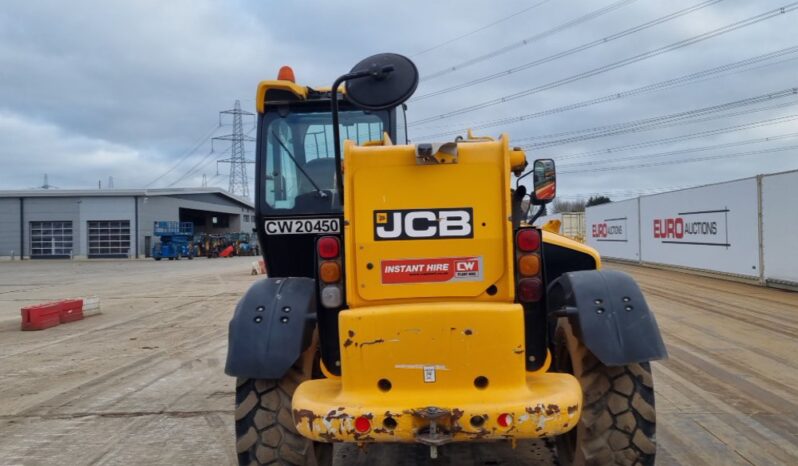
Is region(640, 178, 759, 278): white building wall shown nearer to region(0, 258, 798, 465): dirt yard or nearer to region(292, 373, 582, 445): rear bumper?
region(0, 258, 798, 465): dirt yard

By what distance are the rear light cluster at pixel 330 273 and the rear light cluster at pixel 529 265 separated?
97 centimetres

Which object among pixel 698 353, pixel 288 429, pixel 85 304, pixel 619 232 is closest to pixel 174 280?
pixel 85 304

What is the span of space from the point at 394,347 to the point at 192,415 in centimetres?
341

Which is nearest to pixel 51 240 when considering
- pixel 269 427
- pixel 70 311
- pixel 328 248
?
pixel 70 311

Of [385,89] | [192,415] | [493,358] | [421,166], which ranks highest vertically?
[385,89]

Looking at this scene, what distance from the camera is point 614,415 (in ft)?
11.5

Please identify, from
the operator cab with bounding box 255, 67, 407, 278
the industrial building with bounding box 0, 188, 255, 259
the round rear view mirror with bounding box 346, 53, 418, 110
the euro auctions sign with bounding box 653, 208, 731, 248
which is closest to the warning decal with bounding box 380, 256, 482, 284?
the round rear view mirror with bounding box 346, 53, 418, 110

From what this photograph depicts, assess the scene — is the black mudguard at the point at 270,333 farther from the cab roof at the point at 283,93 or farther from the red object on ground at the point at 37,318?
the red object on ground at the point at 37,318

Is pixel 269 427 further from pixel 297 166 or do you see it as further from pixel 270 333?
pixel 297 166

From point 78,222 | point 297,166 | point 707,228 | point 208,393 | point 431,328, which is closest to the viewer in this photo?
point 431,328

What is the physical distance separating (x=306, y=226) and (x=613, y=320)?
8.35ft

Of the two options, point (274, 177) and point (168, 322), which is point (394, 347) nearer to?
point (274, 177)

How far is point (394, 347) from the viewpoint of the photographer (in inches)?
126

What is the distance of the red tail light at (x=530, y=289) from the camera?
3396mm
